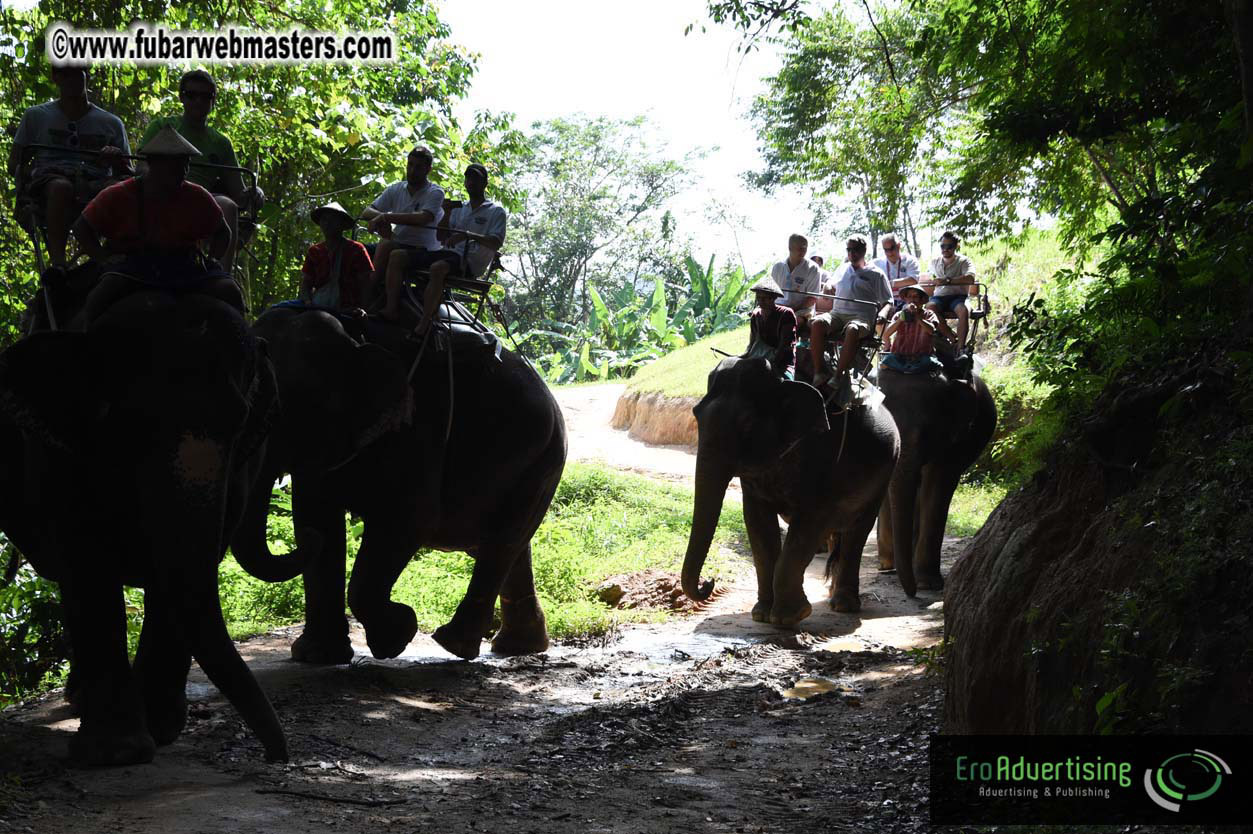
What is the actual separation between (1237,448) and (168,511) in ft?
12.6

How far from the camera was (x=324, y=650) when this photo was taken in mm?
7812

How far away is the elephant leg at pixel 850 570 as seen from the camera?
445 inches

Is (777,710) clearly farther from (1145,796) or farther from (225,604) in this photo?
(225,604)

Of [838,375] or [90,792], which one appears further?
[838,375]

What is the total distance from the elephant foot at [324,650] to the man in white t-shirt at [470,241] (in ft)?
6.15

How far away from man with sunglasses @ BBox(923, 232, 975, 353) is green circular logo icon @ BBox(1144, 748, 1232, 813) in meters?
9.99

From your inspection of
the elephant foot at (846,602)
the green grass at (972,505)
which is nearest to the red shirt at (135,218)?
the elephant foot at (846,602)

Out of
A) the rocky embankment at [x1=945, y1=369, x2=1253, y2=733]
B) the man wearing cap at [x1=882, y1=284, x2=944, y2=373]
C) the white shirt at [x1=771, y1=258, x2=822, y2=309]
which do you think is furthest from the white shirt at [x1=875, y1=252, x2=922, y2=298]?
the rocky embankment at [x1=945, y1=369, x2=1253, y2=733]

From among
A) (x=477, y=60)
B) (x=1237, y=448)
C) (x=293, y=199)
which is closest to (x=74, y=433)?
(x=1237, y=448)

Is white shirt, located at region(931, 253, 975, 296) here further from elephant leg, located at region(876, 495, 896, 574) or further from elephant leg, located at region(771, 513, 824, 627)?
elephant leg, located at region(771, 513, 824, 627)

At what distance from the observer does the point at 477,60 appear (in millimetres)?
18172

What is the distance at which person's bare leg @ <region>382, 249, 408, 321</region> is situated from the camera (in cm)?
801

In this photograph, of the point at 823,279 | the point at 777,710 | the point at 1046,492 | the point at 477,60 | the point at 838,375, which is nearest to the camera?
the point at 1046,492

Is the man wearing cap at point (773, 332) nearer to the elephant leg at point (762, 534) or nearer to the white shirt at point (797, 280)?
the white shirt at point (797, 280)
